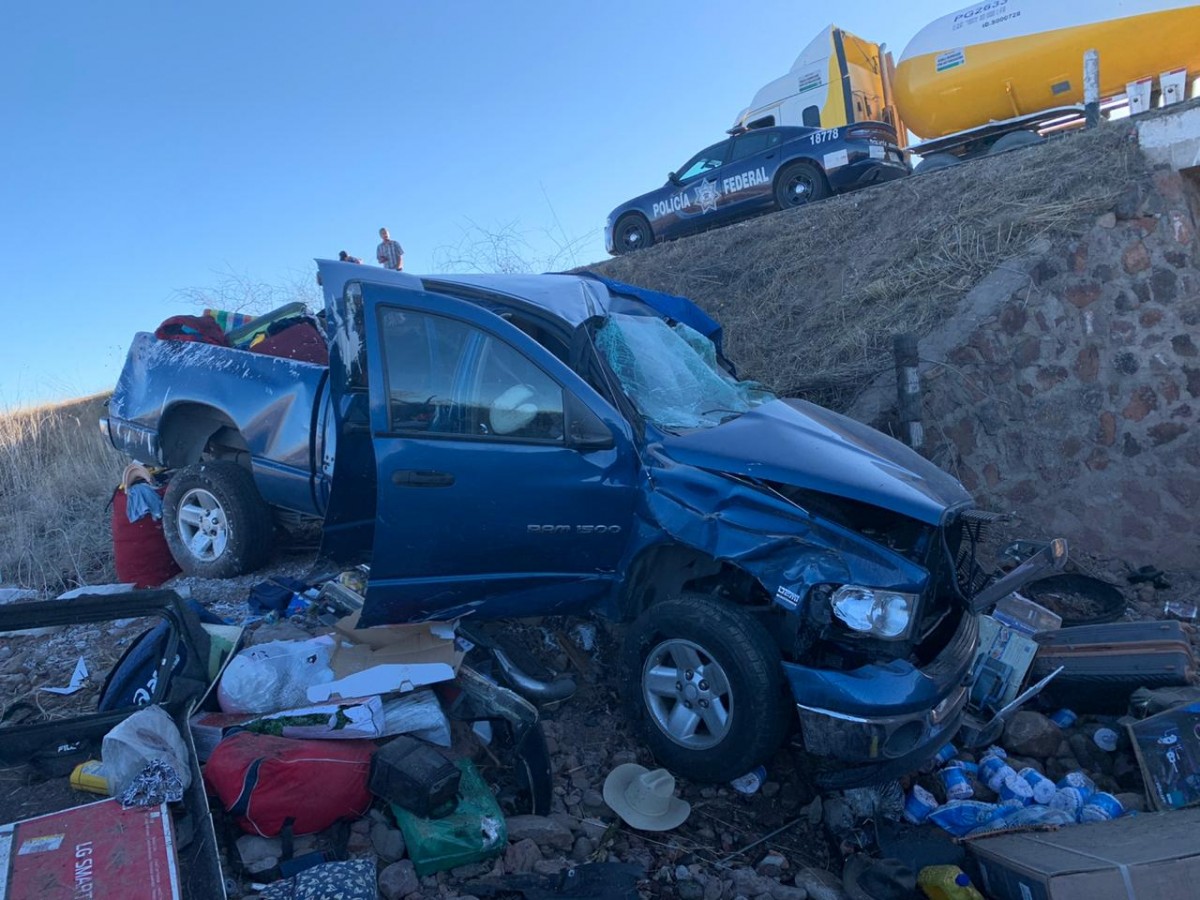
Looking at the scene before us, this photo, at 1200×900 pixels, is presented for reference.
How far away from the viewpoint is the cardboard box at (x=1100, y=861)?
260 centimetres

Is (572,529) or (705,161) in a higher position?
(705,161)

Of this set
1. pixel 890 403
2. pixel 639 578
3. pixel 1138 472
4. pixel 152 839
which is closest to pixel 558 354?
pixel 639 578

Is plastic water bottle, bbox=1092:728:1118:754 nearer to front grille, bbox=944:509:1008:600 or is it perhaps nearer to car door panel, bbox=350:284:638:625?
front grille, bbox=944:509:1008:600

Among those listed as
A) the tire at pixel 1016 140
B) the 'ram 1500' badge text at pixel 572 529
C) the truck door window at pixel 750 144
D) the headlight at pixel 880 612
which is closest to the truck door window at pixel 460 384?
the 'ram 1500' badge text at pixel 572 529

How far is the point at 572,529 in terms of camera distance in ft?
12.8

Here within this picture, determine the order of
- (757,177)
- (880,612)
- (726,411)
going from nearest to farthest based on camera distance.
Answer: (880,612), (726,411), (757,177)

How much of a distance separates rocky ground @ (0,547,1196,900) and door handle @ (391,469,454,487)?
1.19m

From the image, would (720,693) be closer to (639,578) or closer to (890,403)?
(639,578)

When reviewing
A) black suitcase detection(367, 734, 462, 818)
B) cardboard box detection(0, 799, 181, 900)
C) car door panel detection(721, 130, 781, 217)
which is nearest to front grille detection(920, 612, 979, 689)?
black suitcase detection(367, 734, 462, 818)

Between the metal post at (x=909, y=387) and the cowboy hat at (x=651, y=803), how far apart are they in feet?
11.5

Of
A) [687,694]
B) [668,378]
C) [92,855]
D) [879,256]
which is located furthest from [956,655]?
[879,256]

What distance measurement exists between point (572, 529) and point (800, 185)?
344 inches

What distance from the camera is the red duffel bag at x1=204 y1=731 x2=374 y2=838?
3082 mm

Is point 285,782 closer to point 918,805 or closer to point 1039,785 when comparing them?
point 918,805
